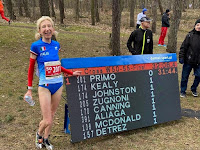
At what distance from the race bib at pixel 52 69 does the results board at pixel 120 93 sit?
41 centimetres

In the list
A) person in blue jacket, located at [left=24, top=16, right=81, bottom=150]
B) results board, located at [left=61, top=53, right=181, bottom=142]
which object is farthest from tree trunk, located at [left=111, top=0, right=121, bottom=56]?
person in blue jacket, located at [left=24, top=16, right=81, bottom=150]

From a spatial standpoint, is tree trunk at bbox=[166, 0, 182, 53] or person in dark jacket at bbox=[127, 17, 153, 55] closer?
person in dark jacket at bbox=[127, 17, 153, 55]

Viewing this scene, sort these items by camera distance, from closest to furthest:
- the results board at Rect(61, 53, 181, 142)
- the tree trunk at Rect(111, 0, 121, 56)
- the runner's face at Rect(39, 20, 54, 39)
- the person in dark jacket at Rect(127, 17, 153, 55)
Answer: the runner's face at Rect(39, 20, 54, 39)
the results board at Rect(61, 53, 181, 142)
the person in dark jacket at Rect(127, 17, 153, 55)
the tree trunk at Rect(111, 0, 121, 56)

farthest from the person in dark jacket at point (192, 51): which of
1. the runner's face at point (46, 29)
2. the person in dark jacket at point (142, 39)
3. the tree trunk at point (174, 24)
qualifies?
the tree trunk at point (174, 24)

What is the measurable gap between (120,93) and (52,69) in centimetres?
154

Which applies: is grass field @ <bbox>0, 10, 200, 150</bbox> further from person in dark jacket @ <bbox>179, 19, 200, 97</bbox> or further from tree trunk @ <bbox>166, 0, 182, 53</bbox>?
tree trunk @ <bbox>166, 0, 182, 53</bbox>

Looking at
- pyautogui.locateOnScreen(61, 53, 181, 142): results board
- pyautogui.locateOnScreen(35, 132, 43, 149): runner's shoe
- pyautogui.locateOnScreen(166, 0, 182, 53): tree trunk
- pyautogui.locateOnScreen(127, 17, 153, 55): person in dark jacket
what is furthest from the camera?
pyautogui.locateOnScreen(166, 0, 182, 53): tree trunk

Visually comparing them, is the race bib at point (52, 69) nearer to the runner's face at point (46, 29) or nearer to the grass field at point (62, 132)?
the runner's face at point (46, 29)

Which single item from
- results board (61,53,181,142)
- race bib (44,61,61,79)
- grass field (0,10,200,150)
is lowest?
grass field (0,10,200,150)

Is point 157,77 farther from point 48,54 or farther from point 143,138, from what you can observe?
point 48,54

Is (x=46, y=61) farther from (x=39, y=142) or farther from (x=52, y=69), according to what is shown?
(x=39, y=142)

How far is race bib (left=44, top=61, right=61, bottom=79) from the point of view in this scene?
3.24 metres

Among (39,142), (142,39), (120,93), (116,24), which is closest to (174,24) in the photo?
(116,24)

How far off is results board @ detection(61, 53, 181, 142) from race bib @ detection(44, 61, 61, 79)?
1.34 feet
